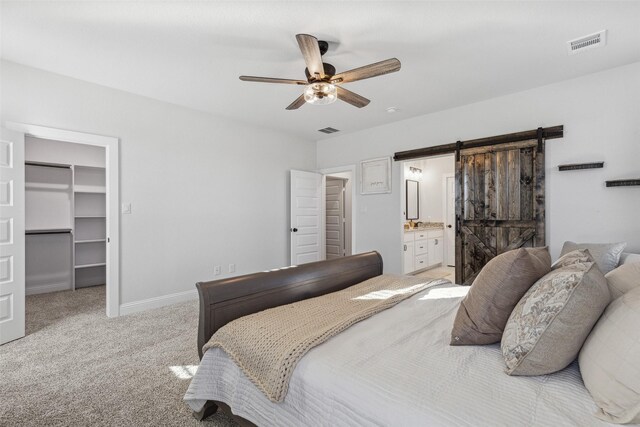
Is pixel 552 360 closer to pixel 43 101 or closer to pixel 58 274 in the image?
pixel 43 101

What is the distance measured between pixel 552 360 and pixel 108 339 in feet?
11.1

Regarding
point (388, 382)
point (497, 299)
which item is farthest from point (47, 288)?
point (497, 299)

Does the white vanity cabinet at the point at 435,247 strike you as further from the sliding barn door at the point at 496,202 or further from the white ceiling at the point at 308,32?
the white ceiling at the point at 308,32

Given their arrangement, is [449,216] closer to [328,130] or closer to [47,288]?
[328,130]

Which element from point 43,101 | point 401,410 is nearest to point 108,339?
point 43,101

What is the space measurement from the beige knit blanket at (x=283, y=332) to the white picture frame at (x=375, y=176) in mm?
3031

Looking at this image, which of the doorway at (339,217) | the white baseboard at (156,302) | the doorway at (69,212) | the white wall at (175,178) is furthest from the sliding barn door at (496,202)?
the doorway at (69,212)

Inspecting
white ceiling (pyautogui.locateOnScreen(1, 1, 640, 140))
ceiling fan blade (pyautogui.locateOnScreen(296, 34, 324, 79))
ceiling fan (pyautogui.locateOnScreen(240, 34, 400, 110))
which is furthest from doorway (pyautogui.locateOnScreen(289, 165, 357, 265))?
ceiling fan blade (pyautogui.locateOnScreen(296, 34, 324, 79))

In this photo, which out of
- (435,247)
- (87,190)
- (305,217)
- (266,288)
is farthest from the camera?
(435,247)

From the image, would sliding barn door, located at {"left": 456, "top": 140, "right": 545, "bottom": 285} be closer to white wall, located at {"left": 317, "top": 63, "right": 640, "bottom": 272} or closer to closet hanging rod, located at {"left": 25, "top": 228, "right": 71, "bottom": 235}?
white wall, located at {"left": 317, "top": 63, "right": 640, "bottom": 272}

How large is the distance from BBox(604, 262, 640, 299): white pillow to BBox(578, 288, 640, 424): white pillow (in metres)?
0.12

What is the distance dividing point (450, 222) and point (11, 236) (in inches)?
267

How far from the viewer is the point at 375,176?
5.01 metres

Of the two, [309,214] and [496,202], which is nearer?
[496,202]
